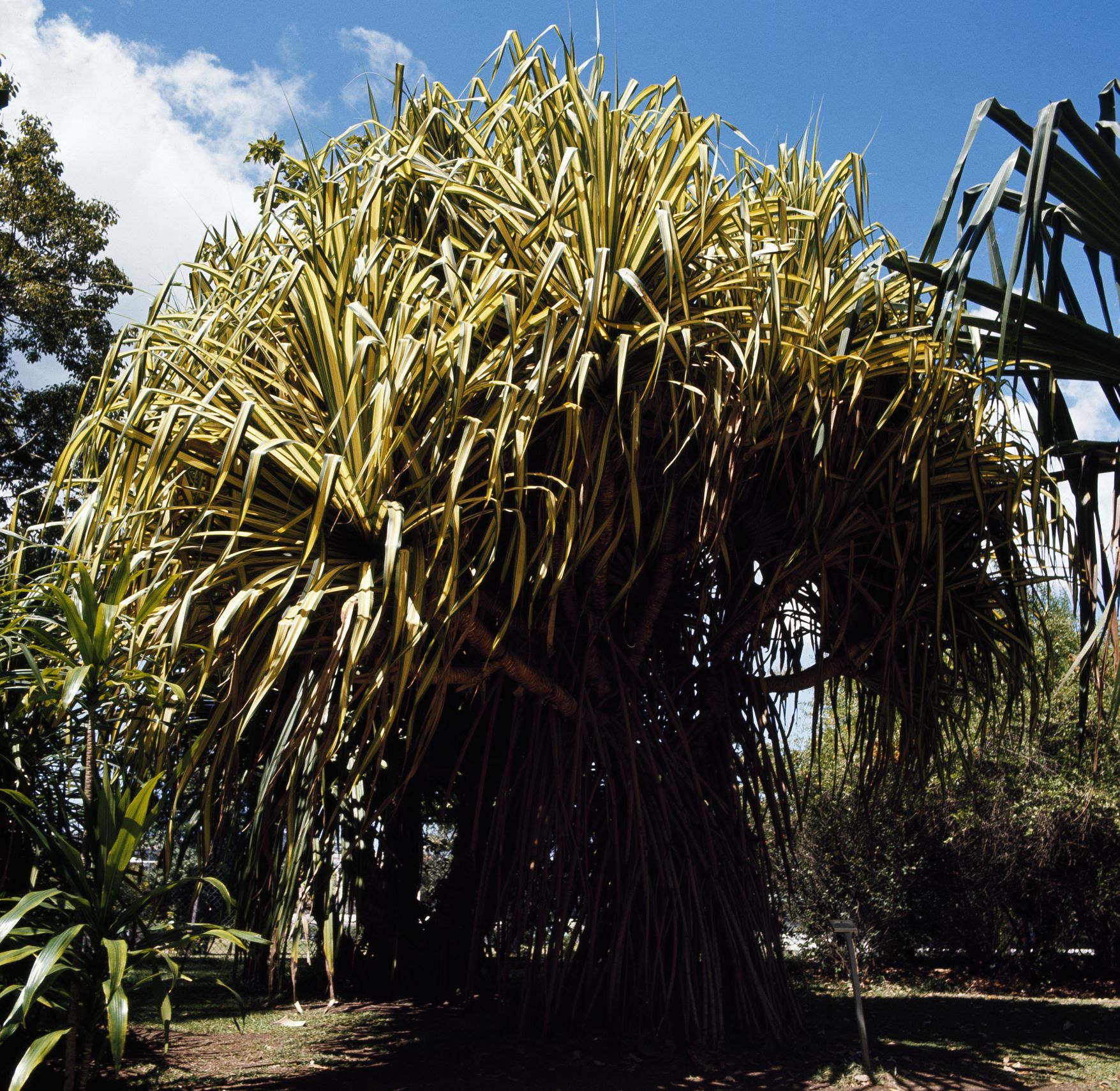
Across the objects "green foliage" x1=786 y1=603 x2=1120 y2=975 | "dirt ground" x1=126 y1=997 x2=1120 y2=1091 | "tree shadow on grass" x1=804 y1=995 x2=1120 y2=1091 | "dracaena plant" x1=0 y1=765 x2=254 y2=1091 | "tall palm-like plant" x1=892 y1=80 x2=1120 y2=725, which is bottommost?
"dirt ground" x1=126 y1=997 x2=1120 y2=1091

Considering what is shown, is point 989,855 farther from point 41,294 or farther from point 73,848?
point 41,294

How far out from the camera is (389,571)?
358 centimetres

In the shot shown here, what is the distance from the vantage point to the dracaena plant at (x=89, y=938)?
2727 millimetres

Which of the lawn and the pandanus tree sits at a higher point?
Answer: the pandanus tree

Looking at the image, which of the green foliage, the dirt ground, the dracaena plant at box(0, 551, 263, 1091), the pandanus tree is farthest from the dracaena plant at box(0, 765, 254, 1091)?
the green foliage

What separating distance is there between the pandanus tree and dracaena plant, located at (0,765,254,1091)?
2.11 ft

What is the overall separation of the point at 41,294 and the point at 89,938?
9.73 m

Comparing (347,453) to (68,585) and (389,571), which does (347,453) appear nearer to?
(389,571)

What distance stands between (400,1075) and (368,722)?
1.99 m

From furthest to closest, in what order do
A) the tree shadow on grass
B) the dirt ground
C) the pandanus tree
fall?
the tree shadow on grass, the dirt ground, the pandanus tree

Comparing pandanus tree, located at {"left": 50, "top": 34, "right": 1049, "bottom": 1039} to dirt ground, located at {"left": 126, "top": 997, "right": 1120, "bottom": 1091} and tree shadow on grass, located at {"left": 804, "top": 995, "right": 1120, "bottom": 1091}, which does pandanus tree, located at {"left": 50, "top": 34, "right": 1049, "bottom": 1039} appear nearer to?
dirt ground, located at {"left": 126, "top": 997, "right": 1120, "bottom": 1091}

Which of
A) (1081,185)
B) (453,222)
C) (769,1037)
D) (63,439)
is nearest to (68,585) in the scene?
(453,222)

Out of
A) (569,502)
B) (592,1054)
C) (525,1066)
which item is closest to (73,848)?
(569,502)

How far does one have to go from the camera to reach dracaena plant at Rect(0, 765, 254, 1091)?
2.73 m
